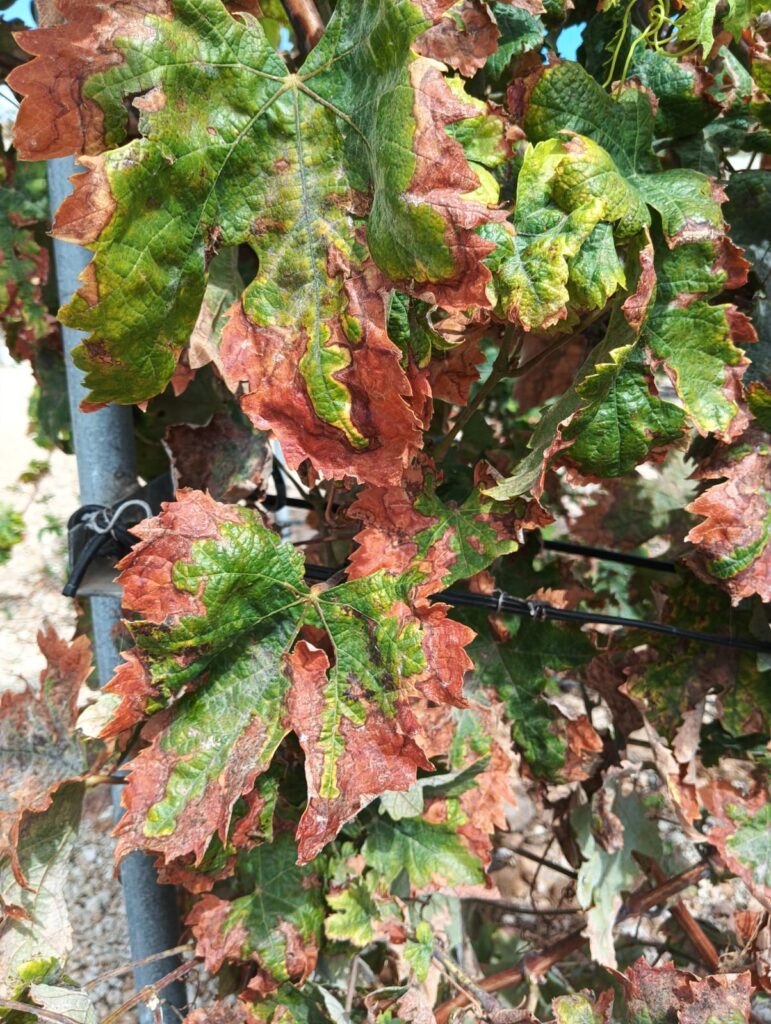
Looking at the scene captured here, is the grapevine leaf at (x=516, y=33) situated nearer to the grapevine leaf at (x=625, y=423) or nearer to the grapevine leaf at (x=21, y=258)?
the grapevine leaf at (x=625, y=423)

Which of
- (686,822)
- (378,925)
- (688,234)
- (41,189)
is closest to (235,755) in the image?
(378,925)

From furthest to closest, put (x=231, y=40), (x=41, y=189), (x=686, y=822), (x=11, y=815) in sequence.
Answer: (x=41, y=189) < (x=686, y=822) < (x=11, y=815) < (x=231, y=40)

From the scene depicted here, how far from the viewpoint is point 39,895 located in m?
0.94

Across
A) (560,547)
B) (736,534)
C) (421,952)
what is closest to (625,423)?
(736,534)

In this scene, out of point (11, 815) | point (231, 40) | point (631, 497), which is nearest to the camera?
point (231, 40)

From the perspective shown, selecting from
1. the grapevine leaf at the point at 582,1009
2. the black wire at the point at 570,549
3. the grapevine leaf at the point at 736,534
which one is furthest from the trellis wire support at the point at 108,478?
the grapevine leaf at the point at 736,534

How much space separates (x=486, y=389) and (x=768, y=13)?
0.47m

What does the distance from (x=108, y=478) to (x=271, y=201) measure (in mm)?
419

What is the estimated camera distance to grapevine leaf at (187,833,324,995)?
3.37ft

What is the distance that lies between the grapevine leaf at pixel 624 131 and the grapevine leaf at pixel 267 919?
856 mm

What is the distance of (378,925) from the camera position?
3.48 ft

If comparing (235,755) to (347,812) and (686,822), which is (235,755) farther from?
(686,822)

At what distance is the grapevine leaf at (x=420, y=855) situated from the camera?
1084mm

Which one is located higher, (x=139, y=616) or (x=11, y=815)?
(x=139, y=616)
